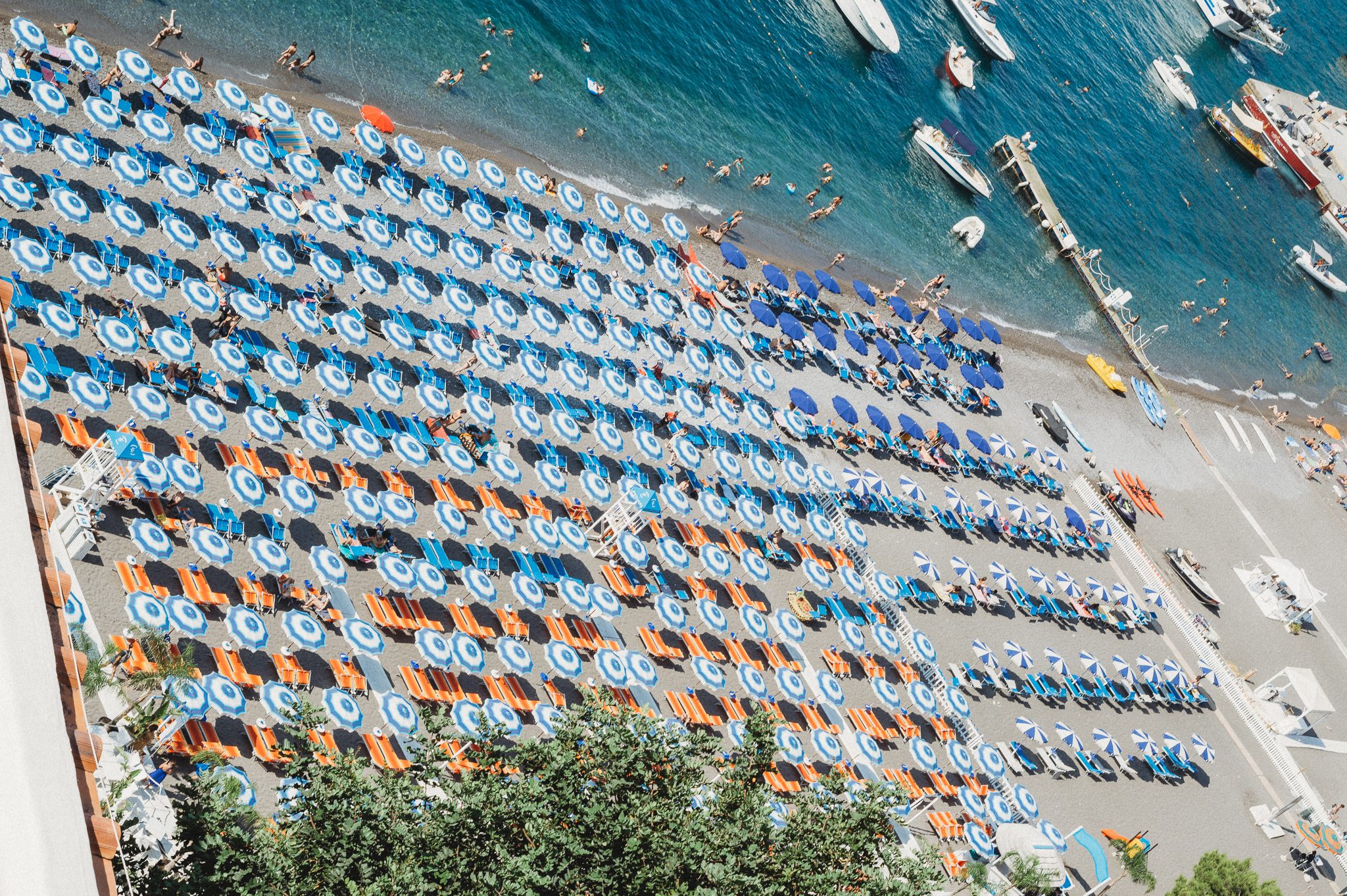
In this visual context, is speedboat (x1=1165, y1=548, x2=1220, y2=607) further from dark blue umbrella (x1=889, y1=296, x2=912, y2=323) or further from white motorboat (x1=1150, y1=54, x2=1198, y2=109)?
white motorboat (x1=1150, y1=54, x2=1198, y2=109)

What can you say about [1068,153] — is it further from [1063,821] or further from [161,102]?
[161,102]

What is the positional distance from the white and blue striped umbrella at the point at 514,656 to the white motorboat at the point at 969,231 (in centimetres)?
4439

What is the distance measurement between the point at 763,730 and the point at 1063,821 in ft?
66.4

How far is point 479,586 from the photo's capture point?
31766 mm

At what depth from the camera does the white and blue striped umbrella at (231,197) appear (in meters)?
36.7

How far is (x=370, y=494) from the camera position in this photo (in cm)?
3281

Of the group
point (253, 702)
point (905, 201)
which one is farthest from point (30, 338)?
point (905, 201)

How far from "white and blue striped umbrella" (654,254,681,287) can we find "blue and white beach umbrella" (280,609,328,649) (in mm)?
23107

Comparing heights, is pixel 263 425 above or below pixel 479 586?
above

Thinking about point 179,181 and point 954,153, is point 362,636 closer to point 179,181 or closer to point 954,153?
point 179,181

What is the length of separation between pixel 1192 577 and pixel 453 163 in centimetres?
3705

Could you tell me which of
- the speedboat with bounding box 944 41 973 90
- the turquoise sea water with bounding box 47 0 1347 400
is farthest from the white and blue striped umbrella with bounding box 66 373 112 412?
the speedboat with bounding box 944 41 973 90

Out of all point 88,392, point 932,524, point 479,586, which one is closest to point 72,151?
point 88,392

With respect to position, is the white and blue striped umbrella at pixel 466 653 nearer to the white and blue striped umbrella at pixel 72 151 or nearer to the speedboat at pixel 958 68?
the white and blue striped umbrella at pixel 72 151
